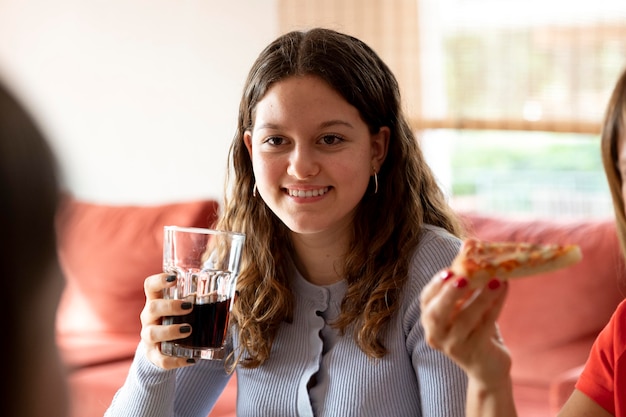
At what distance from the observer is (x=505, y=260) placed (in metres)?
1.21

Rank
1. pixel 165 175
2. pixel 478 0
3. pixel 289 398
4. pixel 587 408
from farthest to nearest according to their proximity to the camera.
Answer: pixel 165 175, pixel 478 0, pixel 289 398, pixel 587 408

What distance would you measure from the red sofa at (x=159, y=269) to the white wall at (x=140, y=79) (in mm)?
965

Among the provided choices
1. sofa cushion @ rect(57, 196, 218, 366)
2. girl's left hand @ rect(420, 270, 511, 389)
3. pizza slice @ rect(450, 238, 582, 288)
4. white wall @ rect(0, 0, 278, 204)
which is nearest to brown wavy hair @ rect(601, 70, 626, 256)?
pizza slice @ rect(450, 238, 582, 288)

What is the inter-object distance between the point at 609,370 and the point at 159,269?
7.90 feet

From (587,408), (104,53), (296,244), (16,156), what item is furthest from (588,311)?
(104,53)

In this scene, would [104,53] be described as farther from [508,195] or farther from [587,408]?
[587,408]

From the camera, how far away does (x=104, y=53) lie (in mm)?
5125

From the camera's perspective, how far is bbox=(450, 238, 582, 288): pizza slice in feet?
3.89

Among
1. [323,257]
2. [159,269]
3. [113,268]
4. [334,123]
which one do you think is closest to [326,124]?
[334,123]

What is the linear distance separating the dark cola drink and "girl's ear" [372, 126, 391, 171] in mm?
446

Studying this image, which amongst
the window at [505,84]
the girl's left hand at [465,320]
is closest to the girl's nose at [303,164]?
the girl's left hand at [465,320]

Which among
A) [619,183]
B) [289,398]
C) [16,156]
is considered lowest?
[289,398]

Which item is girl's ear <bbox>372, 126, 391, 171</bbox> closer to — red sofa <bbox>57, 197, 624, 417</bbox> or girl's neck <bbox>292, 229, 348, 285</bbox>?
girl's neck <bbox>292, 229, 348, 285</bbox>

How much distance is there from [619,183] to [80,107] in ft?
14.2
